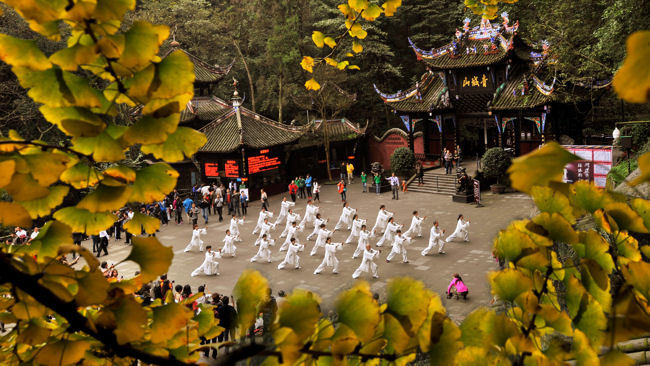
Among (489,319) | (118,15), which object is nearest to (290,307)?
(489,319)

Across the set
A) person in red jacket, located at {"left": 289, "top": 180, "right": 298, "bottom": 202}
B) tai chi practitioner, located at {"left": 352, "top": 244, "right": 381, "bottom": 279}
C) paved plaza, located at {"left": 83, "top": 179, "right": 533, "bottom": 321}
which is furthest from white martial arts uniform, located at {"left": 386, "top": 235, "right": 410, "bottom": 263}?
person in red jacket, located at {"left": 289, "top": 180, "right": 298, "bottom": 202}

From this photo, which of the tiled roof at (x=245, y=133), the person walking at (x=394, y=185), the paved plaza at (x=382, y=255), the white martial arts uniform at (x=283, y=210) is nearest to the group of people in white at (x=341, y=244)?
Result: the paved plaza at (x=382, y=255)

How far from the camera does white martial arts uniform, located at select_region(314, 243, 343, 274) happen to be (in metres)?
14.2

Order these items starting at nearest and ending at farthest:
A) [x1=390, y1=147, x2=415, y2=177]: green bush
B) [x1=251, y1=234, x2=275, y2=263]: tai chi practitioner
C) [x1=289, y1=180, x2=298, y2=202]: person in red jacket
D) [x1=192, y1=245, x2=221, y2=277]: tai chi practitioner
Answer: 1. [x1=192, y1=245, x2=221, y2=277]: tai chi practitioner
2. [x1=251, y1=234, x2=275, y2=263]: tai chi practitioner
3. [x1=289, y1=180, x2=298, y2=202]: person in red jacket
4. [x1=390, y1=147, x2=415, y2=177]: green bush

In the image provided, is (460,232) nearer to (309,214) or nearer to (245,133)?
(309,214)

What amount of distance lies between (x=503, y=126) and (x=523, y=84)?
234 centimetres

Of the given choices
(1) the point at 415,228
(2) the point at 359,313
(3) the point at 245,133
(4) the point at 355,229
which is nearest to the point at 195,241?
(4) the point at 355,229

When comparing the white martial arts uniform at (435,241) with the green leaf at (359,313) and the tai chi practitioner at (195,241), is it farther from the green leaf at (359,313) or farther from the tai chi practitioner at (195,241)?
the green leaf at (359,313)

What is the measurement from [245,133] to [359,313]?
82.3 feet

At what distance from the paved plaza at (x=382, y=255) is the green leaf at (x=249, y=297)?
9.10m

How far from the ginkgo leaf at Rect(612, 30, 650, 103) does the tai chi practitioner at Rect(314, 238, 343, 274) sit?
522 inches

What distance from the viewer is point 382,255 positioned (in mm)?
15828

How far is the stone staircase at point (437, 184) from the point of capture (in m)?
24.7

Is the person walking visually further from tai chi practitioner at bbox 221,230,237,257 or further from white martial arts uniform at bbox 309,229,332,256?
tai chi practitioner at bbox 221,230,237,257
